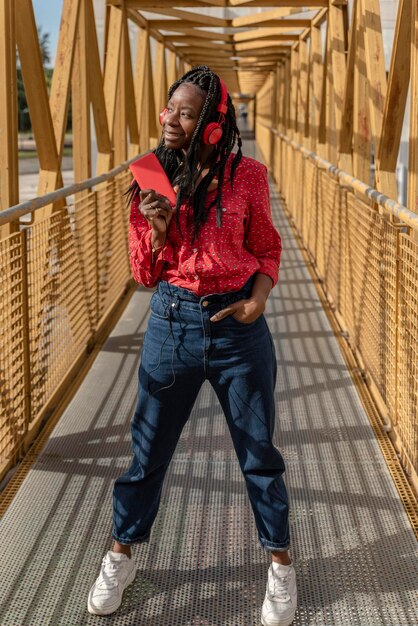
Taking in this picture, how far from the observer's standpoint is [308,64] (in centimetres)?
1318

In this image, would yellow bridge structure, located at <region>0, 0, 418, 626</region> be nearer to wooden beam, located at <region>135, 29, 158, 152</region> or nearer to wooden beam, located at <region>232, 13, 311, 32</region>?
wooden beam, located at <region>232, 13, 311, 32</region>

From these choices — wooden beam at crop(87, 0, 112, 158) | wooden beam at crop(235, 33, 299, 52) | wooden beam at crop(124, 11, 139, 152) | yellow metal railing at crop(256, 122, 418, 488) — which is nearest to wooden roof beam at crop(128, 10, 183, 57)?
wooden beam at crop(124, 11, 139, 152)

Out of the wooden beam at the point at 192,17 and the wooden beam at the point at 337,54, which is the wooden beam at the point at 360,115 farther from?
the wooden beam at the point at 192,17

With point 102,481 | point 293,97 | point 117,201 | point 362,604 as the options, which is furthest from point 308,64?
point 362,604

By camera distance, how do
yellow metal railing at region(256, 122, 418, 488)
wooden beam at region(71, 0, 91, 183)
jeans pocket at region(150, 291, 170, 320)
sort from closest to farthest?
jeans pocket at region(150, 291, 170, 320)
yellow metal railing at region(256, 122, 418, 488)
wooden beam at region(71, 0, 91, 183)

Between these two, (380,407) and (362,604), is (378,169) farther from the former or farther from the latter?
(362,604)

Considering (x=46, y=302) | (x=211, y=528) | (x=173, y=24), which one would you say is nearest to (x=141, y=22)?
(x=173, y=24)

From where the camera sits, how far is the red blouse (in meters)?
2.53

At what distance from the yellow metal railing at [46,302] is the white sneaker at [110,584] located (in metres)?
1.10

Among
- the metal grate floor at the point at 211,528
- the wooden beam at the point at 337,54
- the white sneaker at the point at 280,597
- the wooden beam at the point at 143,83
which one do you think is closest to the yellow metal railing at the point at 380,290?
the metal grate floor at the point at 211,528

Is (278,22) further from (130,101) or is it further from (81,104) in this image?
(81,104)

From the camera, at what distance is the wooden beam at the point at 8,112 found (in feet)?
13.2

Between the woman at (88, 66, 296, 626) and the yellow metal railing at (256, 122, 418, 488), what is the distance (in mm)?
1116

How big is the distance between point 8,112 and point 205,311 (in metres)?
2.02
